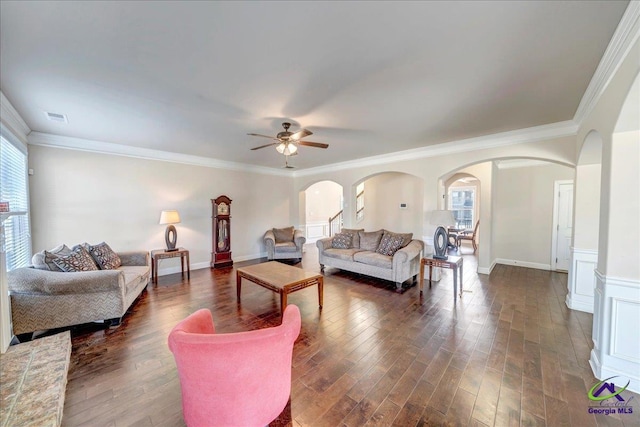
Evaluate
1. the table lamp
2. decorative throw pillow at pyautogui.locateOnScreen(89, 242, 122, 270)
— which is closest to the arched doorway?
the table lamp

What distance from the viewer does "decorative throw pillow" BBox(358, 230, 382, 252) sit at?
5082 millimetres

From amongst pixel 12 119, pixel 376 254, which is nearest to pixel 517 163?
pixel 376 254

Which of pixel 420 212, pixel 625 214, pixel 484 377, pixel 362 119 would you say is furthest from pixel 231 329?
pixel 420 212

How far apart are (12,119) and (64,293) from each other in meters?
2.37

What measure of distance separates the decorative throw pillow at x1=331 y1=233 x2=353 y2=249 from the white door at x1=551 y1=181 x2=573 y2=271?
4484 mm

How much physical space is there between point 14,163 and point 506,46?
18.9 ft

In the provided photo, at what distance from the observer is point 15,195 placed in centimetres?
326

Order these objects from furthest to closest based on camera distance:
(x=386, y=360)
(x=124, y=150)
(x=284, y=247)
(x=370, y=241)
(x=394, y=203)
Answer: (x=394, y=203), (x=284, y=247), (x=370, y=241), (x=124, y=150), (x=386, y=360)

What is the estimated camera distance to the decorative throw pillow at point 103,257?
3.53 metres

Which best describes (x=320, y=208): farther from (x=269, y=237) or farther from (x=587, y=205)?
(x=587, y=205)

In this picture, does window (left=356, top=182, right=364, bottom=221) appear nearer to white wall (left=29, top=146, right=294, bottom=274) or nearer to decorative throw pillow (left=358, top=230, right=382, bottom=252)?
decorative throw pillow (left=358, top=230, right=382, bottom=252)

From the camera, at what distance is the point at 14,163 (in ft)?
10.6

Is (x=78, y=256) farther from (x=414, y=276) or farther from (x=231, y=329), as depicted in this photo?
(x=414, y=276)
